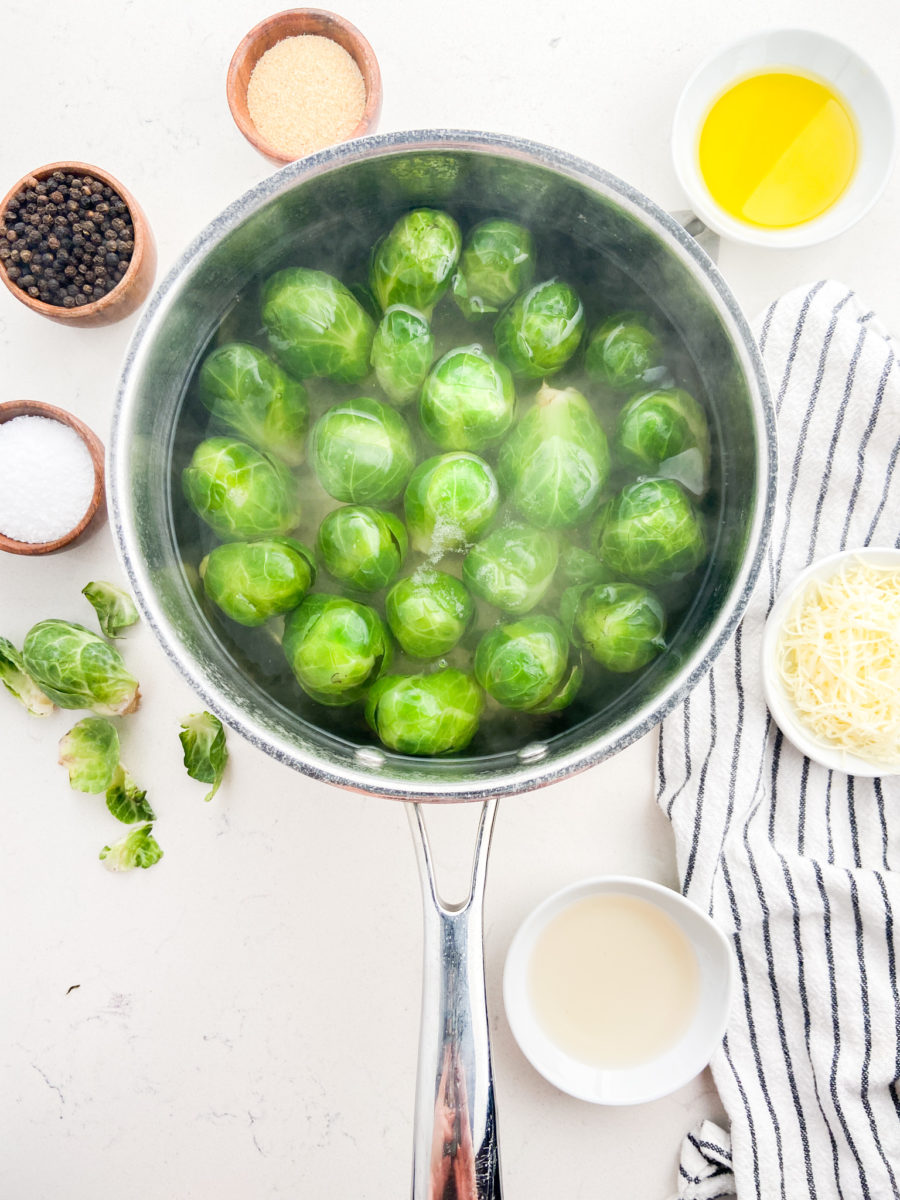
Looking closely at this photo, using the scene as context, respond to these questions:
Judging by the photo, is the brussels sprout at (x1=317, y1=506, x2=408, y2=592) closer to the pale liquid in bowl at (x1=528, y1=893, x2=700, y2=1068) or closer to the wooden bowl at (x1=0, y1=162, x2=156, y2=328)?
the wooden bowl at (x1=0, y1=162, x2=156, y2=328)

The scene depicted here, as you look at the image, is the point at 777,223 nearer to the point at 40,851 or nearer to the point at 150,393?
the point at 150,393

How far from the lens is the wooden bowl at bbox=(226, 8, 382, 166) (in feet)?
6.01

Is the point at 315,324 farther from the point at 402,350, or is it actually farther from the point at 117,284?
the point at 117,284

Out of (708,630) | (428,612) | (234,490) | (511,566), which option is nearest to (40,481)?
(234,490)

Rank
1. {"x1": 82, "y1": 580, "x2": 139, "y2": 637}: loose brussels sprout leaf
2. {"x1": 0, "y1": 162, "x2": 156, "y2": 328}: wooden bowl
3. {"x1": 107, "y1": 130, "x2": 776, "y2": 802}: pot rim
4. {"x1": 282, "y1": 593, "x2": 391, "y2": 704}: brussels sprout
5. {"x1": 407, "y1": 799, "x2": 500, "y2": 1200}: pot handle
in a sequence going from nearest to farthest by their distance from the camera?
{"x1": 107, "y1": 130, "x2": 776, "y2": 802}: pot rim
{"x1": 407, "y1": 799, "x2": 500, "y2": 1200}: pot handle
{"x1": 282, "y1": 593, "x2": 391, "y2": 704}: brussels sprout
{"x1": 0, "y1": 162, "x2": 156, "y2": 328}: wooden bowl
{"x1": 82, "y1": 580, "x2": 139, "y2": 637}: loose brussels sprout leaf

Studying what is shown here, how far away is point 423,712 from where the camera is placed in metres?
1.63

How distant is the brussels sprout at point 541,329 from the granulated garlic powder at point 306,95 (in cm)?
56

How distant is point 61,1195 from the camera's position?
207 cm

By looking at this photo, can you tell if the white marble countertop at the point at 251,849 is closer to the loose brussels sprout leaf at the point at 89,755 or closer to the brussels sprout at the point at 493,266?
the loose brussels sprout leaf at the point at 89,755

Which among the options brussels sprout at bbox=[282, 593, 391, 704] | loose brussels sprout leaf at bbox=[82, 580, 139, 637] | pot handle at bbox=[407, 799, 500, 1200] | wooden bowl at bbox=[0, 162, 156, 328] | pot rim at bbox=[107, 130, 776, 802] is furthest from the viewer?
loose brussels sprout leaf at bbox=[82, 580, 139, 637]

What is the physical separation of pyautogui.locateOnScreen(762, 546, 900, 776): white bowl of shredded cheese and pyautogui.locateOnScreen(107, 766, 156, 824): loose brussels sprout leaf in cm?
134

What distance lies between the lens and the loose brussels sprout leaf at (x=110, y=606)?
192 centimetres

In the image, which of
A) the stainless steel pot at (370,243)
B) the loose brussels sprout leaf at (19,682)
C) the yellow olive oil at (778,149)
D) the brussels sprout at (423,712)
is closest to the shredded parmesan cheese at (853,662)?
the stainless steel pot at (370,243)

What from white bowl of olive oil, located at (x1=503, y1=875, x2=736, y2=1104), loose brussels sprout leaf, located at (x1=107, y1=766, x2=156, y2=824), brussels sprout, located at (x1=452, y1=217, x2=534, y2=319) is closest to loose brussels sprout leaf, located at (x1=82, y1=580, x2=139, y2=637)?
loose brussels sprout leaf, located at (x1=107, y1=766, x2=156, y2=824)
